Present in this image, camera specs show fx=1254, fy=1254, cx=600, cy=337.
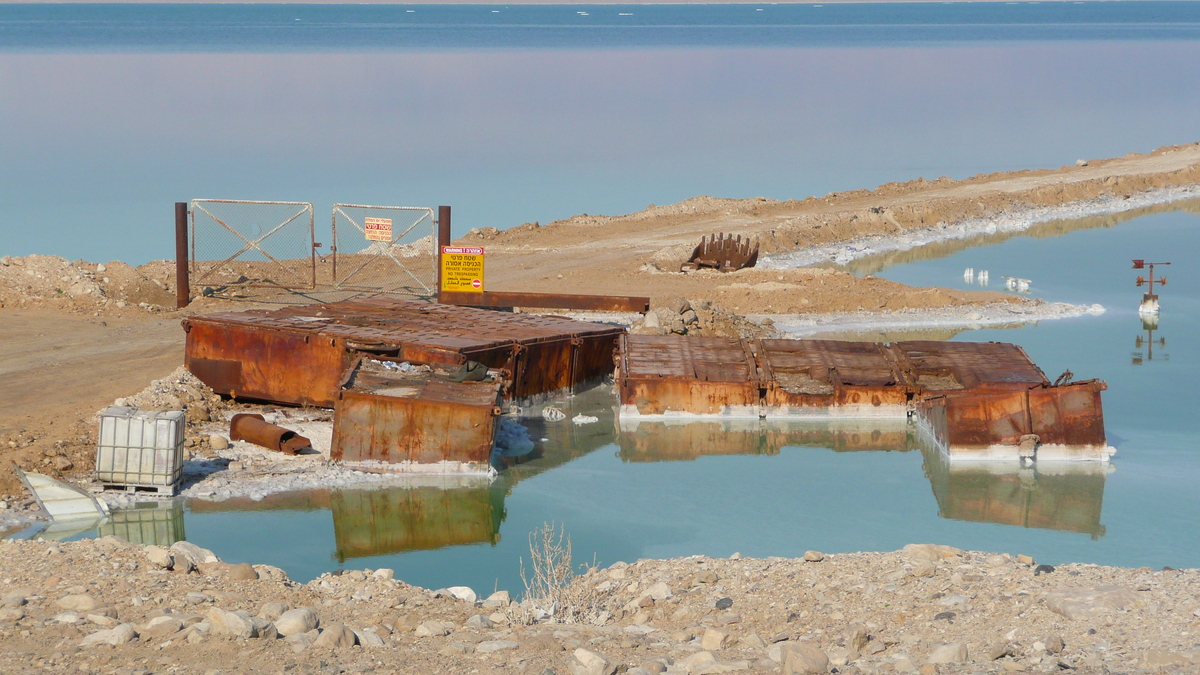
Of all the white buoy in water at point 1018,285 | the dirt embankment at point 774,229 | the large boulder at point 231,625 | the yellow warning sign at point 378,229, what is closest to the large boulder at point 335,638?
the large boulder at point 231,625

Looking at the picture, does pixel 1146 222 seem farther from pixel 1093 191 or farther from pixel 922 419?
pixel 922 419

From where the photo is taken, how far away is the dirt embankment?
29.6 meters

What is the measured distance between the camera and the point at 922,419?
19.0 m

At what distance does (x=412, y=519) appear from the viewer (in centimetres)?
1500

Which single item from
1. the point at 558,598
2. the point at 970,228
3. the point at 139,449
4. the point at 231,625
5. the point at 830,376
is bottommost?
the point at 558,598

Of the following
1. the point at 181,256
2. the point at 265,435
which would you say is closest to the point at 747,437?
the point at 265,435

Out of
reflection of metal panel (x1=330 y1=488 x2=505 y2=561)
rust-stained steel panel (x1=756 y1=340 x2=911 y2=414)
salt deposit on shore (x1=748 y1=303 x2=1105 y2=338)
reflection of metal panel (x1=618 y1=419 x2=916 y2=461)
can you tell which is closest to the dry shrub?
reflection of metal panel (x1=330 y1=488 x2=505 y2=561)

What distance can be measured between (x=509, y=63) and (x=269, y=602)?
366 ft

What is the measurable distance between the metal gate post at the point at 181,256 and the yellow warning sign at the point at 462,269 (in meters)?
5.64

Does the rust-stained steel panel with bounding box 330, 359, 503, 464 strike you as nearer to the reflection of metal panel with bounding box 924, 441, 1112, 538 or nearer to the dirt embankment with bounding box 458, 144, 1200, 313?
the reflection of metal panel with bounding box 924, 441, 1112, 538

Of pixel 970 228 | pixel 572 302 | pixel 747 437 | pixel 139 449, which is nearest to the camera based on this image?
pixel 139 449

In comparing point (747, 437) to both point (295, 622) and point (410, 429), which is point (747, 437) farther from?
point (295, 622)

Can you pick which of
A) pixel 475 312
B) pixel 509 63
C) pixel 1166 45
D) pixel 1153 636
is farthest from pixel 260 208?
pixel 1166 45

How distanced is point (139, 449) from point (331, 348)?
165 inches
